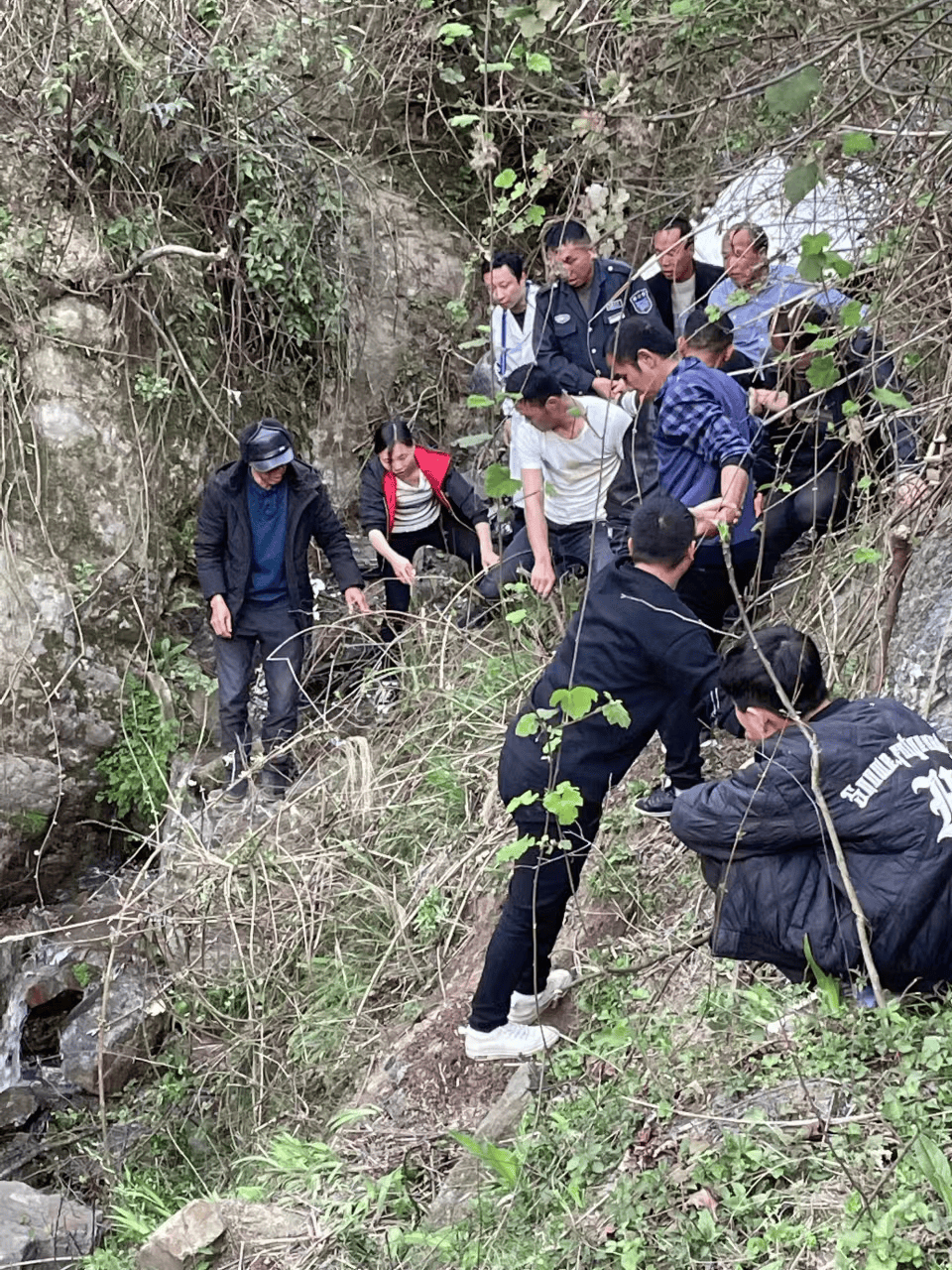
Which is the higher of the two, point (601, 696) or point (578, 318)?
point (578, 318)

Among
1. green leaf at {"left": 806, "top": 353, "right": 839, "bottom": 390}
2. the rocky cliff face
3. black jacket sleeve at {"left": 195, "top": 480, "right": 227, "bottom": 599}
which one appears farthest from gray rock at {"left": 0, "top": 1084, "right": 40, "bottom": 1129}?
green leaf at {"left": 806, "top": 353, "right": 839, "bottom": 390}

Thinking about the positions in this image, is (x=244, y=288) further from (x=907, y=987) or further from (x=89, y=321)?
(x=907, y=987)

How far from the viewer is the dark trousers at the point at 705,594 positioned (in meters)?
4.53

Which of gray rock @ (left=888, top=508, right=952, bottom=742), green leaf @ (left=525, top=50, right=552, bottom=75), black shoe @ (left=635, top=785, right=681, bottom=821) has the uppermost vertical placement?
green leaf @ (left=525, top=50, right=552, bottom=75)

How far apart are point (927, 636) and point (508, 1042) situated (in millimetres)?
1981

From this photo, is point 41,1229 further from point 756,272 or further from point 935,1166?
point 756,272

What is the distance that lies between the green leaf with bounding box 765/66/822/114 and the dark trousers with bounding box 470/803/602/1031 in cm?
209

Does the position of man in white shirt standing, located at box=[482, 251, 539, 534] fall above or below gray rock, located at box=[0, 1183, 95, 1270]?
above

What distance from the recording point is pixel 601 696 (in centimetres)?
411

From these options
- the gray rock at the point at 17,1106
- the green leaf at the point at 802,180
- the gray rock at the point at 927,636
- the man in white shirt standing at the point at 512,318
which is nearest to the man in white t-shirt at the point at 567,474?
the man in white shirt standing at the point at 512,318

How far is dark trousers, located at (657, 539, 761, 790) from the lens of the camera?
4.53 metres

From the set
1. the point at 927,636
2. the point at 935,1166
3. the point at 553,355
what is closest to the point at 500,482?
the point at 927,636

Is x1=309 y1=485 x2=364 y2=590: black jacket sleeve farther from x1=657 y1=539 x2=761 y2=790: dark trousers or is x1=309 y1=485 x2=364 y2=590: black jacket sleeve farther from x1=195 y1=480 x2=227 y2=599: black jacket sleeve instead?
x1=657 y1=539 x2=761 y2=790: dark trousers

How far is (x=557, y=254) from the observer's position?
6.37m
